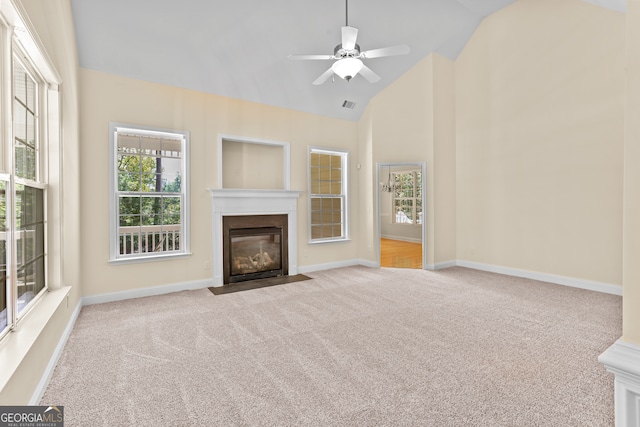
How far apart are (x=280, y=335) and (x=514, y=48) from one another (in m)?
5.95

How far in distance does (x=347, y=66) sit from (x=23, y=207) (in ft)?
10.5

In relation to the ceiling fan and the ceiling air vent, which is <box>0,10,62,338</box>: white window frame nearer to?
the ceiling fan

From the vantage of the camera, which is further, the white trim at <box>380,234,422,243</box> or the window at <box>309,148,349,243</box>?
the white trim at <box>380,234,422,243</box>

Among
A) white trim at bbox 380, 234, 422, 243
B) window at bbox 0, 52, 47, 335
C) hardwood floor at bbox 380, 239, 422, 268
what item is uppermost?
window at bbox 0, 52, 47, 335

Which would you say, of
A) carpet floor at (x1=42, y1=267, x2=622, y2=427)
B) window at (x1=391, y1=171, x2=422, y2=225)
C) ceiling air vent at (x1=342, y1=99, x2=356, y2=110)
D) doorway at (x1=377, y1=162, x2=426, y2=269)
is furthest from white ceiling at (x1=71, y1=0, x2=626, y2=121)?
window at (x1=391, y1=171, x2=422, y2=225)

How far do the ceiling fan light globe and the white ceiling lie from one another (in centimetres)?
137

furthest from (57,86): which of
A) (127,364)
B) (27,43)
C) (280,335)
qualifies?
(280,335)

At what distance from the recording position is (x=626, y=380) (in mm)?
914

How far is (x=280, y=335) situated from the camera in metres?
3.06

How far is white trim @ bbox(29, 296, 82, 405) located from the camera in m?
2.01

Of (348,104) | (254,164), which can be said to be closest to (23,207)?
(254,164)

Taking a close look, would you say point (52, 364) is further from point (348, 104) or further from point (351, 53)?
point (348, 104)

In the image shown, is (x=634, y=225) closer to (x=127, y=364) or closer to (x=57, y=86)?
(x=127, y=364)
